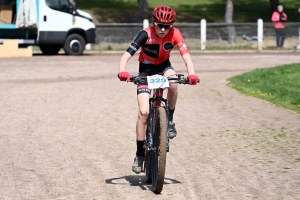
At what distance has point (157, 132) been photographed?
25.4ft

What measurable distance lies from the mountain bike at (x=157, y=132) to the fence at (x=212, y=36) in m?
28.2

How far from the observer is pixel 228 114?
1383 cm

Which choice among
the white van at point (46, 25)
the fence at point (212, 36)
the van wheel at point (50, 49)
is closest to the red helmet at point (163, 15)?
the white van at point (46, 25)

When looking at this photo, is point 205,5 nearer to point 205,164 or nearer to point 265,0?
point 265,0

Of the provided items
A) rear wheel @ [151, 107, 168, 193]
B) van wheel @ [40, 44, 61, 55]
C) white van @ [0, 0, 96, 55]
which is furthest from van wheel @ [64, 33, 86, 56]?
rear wheel @ [151, 107, 168, 193]

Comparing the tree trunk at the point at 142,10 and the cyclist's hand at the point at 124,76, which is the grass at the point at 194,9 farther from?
the cyclist's hand at the point at 124,76

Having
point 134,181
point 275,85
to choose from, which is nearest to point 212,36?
point 275,85

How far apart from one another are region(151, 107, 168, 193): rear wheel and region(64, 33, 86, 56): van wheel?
23.7 metres

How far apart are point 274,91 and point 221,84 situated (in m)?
2.42

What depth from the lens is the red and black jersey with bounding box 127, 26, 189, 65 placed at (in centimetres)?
821

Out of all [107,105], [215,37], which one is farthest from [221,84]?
[215,37]

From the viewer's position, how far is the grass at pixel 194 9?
2142 inches

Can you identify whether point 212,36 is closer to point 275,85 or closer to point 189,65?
point 275,85

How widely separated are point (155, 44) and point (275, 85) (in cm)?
1041
